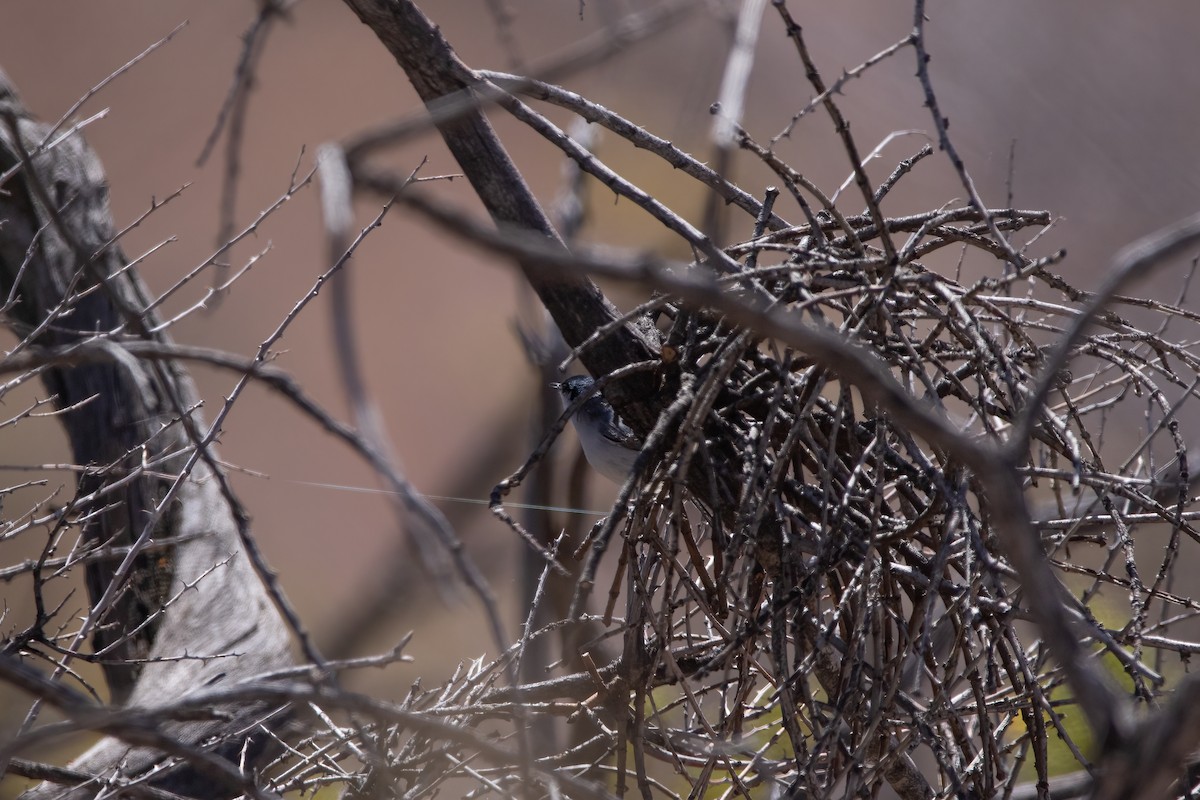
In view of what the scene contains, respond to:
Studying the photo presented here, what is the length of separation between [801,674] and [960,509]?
291 mm

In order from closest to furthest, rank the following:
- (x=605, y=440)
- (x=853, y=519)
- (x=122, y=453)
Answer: (x=853, y=519), (x=605, y=440), (x=122, y=453)

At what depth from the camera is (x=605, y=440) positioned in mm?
1909

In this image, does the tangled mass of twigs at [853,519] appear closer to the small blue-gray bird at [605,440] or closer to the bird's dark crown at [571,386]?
the small blue-gray bird at [605,440]

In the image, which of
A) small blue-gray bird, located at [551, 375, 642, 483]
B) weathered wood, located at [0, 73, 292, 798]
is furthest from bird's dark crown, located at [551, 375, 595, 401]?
weathered wood, located at [0, 73, 292, 798]

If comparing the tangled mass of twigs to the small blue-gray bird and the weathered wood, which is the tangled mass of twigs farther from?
the weathered wood

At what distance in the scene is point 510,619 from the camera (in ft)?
14.7

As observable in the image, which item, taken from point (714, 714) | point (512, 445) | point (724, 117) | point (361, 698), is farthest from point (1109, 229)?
point (361, 698)

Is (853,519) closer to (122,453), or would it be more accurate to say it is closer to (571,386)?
(571,386)

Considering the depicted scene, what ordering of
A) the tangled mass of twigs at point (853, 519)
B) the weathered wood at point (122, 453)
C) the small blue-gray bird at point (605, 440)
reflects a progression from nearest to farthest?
the tangled mass of twigs at point (853, 519), the small blue-gray bird at point (605, 440), the weathered wood at point (122, 453)

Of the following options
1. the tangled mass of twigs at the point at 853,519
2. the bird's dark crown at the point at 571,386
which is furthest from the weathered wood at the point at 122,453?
the tangled mass of twigs at the point at 853,519

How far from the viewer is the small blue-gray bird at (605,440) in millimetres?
1846

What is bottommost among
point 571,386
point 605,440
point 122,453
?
point 605,440

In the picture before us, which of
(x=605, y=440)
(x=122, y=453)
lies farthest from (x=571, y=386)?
(x=122, y=453)

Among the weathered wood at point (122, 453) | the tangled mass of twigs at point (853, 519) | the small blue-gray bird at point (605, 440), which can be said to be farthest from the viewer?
the weathered wood at point (122, 453)
